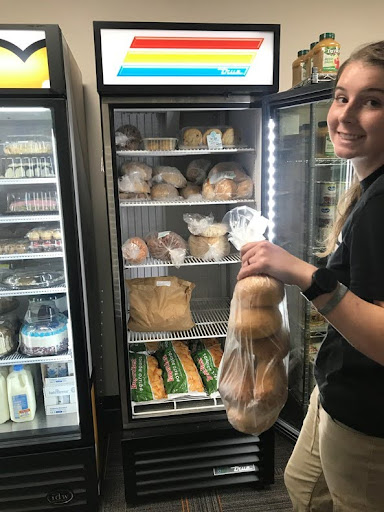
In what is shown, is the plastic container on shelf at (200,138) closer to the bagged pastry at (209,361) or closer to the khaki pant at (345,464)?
the bagged pastry at (209,361)

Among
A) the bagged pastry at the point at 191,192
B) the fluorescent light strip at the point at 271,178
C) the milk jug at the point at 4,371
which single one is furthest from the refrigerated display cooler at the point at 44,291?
the fluorescent light strip at the point at 271,178

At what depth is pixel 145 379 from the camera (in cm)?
236

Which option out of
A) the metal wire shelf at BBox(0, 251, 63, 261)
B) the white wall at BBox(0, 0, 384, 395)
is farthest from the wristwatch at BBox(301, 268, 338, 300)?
the white wall at BBox(0, 0, 384, 395)

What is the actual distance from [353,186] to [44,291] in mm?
1491

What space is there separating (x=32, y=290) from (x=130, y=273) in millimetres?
697

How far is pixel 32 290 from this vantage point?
2.01 m

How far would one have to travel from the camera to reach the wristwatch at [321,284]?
0.89 metres

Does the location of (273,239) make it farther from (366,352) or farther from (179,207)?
(366,352)

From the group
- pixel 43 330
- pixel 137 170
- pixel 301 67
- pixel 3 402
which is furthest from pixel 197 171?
pixel 3 402

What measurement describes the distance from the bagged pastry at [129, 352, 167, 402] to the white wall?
555mm

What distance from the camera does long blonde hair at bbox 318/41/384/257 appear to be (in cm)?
97

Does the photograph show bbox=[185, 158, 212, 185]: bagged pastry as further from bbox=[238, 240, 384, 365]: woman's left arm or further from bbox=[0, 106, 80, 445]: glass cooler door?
bbox=[238, 240, 384, 365]: woman's left arm

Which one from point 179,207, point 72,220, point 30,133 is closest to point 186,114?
point 179,207

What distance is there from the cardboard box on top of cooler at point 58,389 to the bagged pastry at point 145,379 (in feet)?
1.09
